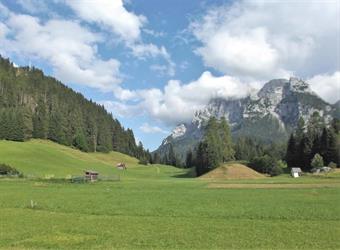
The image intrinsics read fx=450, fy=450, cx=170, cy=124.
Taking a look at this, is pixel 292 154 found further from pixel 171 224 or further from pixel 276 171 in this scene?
pixel 171 224

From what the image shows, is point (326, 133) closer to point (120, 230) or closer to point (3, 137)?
point (3, 137)

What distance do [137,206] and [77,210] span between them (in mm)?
6098

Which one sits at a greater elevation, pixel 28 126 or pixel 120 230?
pixel 28 126

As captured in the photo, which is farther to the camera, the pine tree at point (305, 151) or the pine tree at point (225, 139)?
the pine tree at point (305, 151)

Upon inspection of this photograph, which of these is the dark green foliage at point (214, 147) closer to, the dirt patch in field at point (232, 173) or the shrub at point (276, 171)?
the dirt patch in field at point (232, 173)

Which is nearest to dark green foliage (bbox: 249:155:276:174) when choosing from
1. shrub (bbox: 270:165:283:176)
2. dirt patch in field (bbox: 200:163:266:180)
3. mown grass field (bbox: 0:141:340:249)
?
shrub (bbox: 270:165:283:176)

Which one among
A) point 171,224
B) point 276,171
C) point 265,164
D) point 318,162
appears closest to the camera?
point 171,224

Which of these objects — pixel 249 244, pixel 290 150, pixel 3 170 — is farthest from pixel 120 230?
pixel 290 150

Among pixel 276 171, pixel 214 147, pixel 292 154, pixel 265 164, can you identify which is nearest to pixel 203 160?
pixel 214 147

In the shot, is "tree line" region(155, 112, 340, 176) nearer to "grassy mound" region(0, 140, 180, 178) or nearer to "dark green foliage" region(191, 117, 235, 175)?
"dark green foliage" region(191, 117, 235, 175)

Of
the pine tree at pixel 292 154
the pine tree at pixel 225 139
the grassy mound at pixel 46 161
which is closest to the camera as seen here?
the grassy mound at pixel 46 161

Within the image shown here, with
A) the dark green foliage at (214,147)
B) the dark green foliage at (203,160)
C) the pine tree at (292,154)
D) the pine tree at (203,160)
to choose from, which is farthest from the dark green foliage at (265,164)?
the pine tree at (292,154)

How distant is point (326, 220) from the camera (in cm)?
3372

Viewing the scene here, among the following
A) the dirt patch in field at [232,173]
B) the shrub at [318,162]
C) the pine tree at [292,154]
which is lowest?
the dirt patch in field at [232,173]
